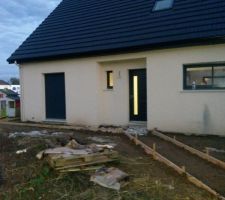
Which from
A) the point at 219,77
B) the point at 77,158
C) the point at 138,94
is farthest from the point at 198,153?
the point at 138,94

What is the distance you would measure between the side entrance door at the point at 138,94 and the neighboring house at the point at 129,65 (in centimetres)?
4

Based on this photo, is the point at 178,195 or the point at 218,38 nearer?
the point at 178,195

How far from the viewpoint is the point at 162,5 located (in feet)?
50.7

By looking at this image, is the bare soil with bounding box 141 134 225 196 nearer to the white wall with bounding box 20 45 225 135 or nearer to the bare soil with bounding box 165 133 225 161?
the bare soil with bounding box 165 133 225 161

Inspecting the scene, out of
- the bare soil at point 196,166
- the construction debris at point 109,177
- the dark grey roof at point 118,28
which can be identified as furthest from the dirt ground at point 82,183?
the dark grey roof at point 118,28

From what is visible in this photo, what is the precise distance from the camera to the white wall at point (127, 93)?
13125 millimetres

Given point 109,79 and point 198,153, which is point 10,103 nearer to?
point 109,79

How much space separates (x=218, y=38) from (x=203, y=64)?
1.10 meters

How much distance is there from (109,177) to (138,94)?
336 inches

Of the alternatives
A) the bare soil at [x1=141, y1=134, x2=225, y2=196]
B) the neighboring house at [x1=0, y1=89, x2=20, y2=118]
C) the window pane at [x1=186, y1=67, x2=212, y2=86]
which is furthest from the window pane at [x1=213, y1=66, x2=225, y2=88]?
the neighboring house at [x1=0, y1=89, x2=20, y2=118]

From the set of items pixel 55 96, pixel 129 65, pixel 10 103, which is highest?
pixel 129 65

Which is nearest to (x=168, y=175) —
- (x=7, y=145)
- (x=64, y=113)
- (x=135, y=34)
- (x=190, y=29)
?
(x=7, y=145)

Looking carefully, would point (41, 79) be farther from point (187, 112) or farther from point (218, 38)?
point (218, 38)

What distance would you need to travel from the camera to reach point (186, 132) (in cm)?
1357
